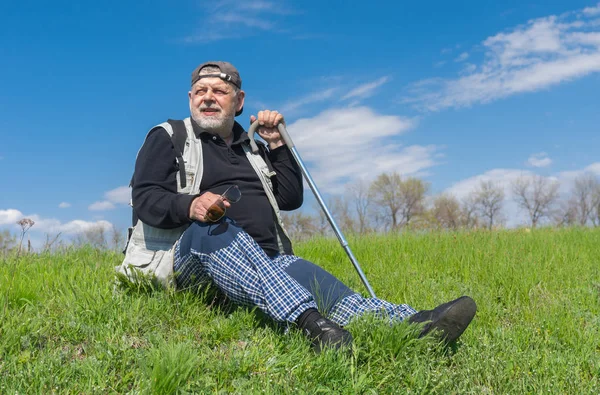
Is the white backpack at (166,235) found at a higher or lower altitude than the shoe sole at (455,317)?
higher

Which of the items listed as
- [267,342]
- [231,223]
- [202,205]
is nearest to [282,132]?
[231,223]

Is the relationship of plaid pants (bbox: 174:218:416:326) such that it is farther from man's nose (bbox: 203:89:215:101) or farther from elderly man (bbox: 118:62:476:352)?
man's nose (bbox: 203:89:215:101)

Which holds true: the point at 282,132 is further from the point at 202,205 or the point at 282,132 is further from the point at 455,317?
the point at 455,317

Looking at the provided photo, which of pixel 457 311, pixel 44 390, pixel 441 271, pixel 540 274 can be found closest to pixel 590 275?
pixel 540 274

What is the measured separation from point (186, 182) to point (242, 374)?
180 cm

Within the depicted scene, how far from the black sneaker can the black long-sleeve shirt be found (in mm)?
1599

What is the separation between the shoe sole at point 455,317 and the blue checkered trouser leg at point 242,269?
893 millimetres

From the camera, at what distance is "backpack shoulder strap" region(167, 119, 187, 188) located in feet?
14.7

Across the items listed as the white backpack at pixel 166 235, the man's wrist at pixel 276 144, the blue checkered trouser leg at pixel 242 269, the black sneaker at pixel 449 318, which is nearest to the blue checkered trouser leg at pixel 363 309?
the black sneaker at pixel 449 318

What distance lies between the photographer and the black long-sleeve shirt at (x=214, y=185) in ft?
13.6

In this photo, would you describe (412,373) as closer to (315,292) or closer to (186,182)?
(315,292)

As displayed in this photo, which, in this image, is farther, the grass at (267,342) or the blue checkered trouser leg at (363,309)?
the blue checkered trouser leg at (363,309)

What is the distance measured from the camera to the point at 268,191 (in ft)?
16.1

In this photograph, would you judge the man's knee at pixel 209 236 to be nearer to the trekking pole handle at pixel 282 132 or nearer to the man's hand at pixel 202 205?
the man's hand at pixel 202 205
